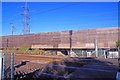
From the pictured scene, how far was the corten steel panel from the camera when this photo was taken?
23.4 meters

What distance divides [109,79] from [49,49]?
24660mm

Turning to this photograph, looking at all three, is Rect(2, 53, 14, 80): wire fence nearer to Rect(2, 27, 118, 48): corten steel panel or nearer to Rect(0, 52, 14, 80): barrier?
Rect(0, 52, 14, 80): barrier

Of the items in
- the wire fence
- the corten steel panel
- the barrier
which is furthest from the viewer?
the corten steel panel

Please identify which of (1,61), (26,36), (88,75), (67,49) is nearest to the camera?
(1,61)

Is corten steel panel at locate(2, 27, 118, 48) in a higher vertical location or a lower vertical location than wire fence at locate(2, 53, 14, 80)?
higher

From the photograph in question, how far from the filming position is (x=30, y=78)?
15.9 ft

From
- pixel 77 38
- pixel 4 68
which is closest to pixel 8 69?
pixel 4 68

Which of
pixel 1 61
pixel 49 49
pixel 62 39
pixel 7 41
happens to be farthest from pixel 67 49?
pixel 1 61

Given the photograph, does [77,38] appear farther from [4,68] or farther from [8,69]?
[4,68]

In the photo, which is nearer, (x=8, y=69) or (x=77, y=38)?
(x=8, y=69)

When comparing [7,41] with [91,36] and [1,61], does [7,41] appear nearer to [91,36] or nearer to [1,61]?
[91,36]

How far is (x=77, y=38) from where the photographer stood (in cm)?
2555

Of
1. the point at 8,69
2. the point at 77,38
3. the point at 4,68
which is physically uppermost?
the point at 77,38

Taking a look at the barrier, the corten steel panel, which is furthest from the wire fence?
the corten steel panel
